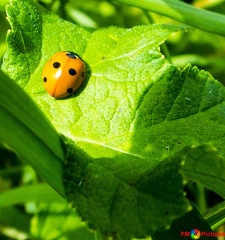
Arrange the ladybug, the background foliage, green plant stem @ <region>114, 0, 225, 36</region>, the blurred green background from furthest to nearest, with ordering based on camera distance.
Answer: the blurred green background, the background foliage, green plant stem @ <region>114, 0, 225, 36</region>, the ladybug

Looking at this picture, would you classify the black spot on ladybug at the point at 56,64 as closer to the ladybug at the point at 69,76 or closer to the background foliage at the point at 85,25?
the ladybug at the point at 69,76

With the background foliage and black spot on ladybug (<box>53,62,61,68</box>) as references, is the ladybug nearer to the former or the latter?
black spot on ladybug (<box>53,62,61,68</box>)

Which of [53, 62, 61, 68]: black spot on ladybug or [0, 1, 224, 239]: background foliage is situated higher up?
[53, 62, 61, 68]: black spot on ladybug

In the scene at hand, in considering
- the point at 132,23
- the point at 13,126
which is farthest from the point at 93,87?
the point at 132,23

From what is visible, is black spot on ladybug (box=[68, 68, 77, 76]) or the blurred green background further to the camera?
the blurred green background

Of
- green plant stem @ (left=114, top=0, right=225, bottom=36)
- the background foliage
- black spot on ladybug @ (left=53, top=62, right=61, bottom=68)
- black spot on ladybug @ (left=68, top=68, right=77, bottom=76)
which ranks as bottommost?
the background foliage

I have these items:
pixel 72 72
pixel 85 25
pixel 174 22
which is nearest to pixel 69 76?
pixel 72 72

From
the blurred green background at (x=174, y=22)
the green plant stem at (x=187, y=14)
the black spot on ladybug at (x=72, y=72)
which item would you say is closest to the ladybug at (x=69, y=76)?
the black spot on ladybug at (x=72, y=72)

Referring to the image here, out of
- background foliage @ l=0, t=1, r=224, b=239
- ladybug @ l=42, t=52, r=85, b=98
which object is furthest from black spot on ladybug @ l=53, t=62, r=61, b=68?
background foliage @ l=0, t=1, r=224, b=239

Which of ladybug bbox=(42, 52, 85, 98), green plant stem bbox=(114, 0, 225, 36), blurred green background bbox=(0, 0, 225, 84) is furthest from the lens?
blurred green background bbox=(0, 0, 225, 84)
